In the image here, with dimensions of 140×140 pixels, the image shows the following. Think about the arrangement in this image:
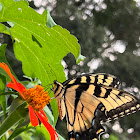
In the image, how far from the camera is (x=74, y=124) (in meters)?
1.30

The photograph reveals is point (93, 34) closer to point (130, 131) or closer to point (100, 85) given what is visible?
point (130, 131)

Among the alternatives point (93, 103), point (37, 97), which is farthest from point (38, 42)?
point (93, 103)

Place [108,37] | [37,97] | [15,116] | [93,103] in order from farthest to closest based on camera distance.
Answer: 1. [108,37]
2. [93,103]
3. [37,97]
4. [15,116]

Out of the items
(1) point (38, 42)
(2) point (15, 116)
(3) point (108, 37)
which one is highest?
(3) point (108, 37)

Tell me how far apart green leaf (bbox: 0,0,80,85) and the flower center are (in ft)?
0.13

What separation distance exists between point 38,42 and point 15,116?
231 mm

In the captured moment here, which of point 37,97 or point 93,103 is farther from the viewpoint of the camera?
point 93,103

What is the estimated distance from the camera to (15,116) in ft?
2.23

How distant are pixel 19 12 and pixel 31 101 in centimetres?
28

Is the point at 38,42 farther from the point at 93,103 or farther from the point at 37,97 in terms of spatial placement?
the point at 93,103

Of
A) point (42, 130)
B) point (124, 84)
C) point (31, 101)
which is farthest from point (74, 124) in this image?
point (124, 84)

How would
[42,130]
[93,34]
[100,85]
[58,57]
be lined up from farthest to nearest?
[93,34]
[100,85]
[42,130]
[58,57]

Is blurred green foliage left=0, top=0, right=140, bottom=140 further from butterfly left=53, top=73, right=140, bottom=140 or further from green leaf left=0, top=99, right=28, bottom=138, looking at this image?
green leaf left=0, top=99, right=28, bottom=138

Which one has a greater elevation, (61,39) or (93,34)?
(93,34)
